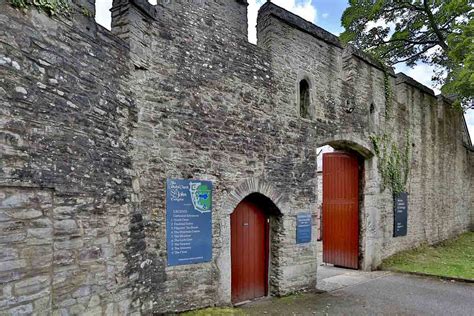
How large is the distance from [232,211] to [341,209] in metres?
4.73

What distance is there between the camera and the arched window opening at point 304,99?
756cm

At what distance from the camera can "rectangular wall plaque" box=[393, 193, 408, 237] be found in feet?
33.2

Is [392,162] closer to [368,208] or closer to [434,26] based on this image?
[368,208]

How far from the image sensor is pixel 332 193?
393 inches

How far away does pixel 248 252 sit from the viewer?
6738 mm

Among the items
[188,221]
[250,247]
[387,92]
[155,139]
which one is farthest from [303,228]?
[387,92]

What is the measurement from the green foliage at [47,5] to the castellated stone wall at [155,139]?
0.06 m

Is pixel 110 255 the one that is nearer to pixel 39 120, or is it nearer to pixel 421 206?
pixel 39 120

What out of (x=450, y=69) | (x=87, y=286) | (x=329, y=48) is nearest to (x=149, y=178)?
(x=87, y=286)

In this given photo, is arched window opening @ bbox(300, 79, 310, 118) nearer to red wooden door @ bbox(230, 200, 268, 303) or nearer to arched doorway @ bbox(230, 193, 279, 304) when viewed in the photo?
arched doorway @ bbox(230, 193, 279, 304)

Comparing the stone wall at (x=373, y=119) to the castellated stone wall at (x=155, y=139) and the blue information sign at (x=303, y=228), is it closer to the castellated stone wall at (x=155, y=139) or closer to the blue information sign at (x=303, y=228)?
the castellated stone wall at (x=155, y=139)

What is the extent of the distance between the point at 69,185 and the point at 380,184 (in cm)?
806

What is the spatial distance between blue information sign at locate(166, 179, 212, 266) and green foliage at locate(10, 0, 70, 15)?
2.49 metres

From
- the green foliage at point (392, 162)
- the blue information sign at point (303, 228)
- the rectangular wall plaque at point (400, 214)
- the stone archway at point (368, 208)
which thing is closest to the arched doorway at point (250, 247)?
the blue information sign at point (303, 228)
